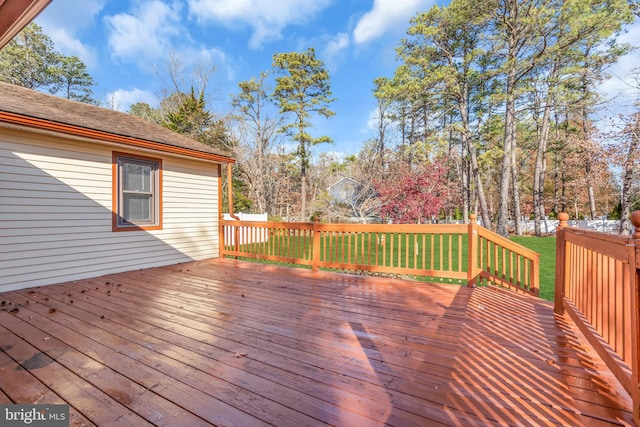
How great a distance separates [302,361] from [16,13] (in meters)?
2.63

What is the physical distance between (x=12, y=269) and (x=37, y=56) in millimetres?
18953

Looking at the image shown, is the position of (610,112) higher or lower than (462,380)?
higher

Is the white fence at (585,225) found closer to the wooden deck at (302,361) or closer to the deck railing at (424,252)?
the deck railing at (424,252)

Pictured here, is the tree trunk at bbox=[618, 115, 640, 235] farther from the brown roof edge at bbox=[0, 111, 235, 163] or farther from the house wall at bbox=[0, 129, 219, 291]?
the house wall at bbox=[0, 129, 219, 291]

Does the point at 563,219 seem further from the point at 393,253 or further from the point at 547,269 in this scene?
the point at 547,269

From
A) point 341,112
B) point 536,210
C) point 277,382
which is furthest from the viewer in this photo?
point 341,112

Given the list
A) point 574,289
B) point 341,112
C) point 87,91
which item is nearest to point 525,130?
point 341,112

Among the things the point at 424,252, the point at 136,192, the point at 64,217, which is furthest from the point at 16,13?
the point at 424,252

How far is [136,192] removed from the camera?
5324 mm

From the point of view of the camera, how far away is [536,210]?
14.6 m

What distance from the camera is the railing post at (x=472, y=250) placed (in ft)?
13.2

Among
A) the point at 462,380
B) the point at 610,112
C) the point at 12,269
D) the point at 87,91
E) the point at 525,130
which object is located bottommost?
the point at 462,380

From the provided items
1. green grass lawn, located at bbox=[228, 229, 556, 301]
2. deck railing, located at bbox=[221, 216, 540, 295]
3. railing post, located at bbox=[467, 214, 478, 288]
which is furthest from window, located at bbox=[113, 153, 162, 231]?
railing post, located at bbox=[467, 214, 478, 288]

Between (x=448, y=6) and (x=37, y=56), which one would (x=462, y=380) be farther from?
(x=37, y=56)
